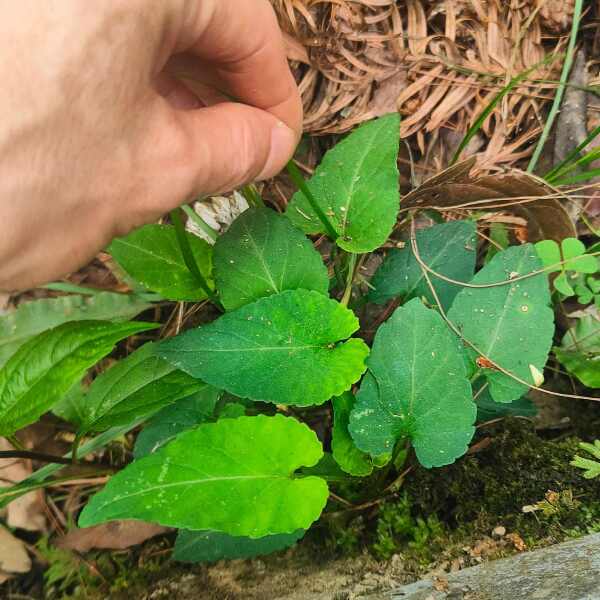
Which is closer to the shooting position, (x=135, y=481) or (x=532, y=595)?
(x=532, y=595)

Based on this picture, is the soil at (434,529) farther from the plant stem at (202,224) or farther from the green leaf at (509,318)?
the plant stem at (202,224)

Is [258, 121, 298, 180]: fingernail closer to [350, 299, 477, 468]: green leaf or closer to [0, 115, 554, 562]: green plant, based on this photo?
[0, 115, 554, 562]: green plant

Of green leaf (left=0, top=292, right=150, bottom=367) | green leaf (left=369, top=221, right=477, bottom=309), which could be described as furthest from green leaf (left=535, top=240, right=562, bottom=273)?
green leaf (left=0, top=292, right=150, bottom=367)

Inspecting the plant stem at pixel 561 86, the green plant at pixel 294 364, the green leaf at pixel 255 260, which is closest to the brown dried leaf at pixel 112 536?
the green plant at pixel 294 364

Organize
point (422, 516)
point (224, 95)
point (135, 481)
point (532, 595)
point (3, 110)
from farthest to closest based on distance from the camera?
point (422, 516) < point (224, 95) < point (135, 481) < point (532, 595) < point (3, 110)

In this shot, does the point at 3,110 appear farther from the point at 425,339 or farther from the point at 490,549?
the point at 490,549

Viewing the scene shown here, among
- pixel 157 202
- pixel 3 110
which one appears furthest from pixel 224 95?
pixel 3 110
